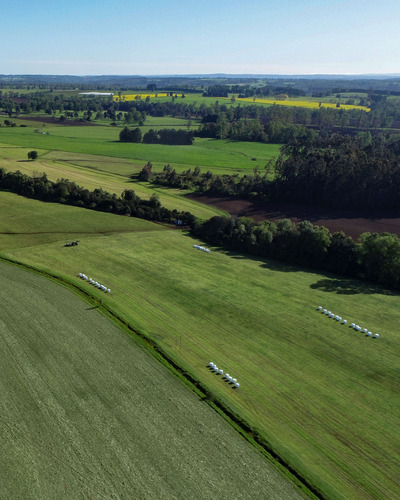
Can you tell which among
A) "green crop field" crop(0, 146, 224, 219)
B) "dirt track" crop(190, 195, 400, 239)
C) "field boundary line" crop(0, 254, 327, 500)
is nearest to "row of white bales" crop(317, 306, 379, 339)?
"field boundary line" crop(0, 254, 327, 500)

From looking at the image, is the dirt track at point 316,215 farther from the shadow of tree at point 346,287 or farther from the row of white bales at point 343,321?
the row of white bales at point 343,321

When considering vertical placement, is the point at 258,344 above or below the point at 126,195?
below

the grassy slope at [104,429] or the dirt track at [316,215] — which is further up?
the dirt track at [316,215]

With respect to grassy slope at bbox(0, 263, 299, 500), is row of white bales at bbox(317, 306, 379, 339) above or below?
below

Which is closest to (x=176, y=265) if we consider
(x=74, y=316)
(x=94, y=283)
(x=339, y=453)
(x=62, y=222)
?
(x=94, y=283)

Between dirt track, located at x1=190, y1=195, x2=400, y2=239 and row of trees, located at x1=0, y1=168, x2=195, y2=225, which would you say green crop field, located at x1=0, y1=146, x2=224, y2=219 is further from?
row of trees, located at x1=0, y1=168, x2=195, y2=225

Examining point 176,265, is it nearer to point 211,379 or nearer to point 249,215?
point 211,379

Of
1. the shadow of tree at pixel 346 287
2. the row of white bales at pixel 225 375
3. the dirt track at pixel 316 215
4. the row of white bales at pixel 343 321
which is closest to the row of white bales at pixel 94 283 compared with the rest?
the row of white bales at pixel 225 375
